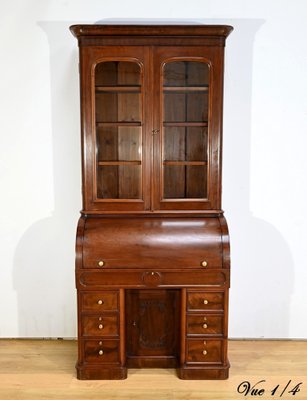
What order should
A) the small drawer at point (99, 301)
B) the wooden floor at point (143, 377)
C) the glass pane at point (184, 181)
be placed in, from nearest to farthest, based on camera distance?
the wooden floor at point (143, 377)
the small drawer at point (99, 301)
the glass pane at point (184, 181)

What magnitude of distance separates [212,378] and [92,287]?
0.88 meters

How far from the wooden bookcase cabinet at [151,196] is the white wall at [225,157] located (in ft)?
1.48

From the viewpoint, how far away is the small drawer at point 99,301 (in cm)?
266

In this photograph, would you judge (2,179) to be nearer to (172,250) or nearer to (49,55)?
(49,55)

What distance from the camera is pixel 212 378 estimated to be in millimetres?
2723

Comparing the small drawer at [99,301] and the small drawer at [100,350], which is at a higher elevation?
the small drawer at [99,301]

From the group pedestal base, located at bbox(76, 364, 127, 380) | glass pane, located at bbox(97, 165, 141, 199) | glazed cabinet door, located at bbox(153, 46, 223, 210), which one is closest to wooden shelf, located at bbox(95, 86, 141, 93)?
glazed cabinet door, located at bbox(153, 46, 223, 210)

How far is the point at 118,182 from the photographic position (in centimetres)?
277

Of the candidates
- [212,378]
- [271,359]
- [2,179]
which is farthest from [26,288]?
[271,359]

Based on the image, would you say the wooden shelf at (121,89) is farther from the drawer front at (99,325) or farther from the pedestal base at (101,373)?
the pedestal base at (101,373)

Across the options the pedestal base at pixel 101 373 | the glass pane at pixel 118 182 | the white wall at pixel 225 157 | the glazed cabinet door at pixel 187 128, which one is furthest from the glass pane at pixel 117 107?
the pedestal base at pixel 101 373

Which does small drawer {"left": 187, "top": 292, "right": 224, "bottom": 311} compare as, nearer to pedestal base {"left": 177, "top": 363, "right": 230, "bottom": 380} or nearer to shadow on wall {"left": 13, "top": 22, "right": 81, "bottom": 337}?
pedestal base {"left": 177, "top": 363, "right": 230, "bottom": 380}

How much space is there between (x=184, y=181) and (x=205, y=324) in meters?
0.84

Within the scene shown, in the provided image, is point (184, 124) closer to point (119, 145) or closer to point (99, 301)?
point (119, 145)
